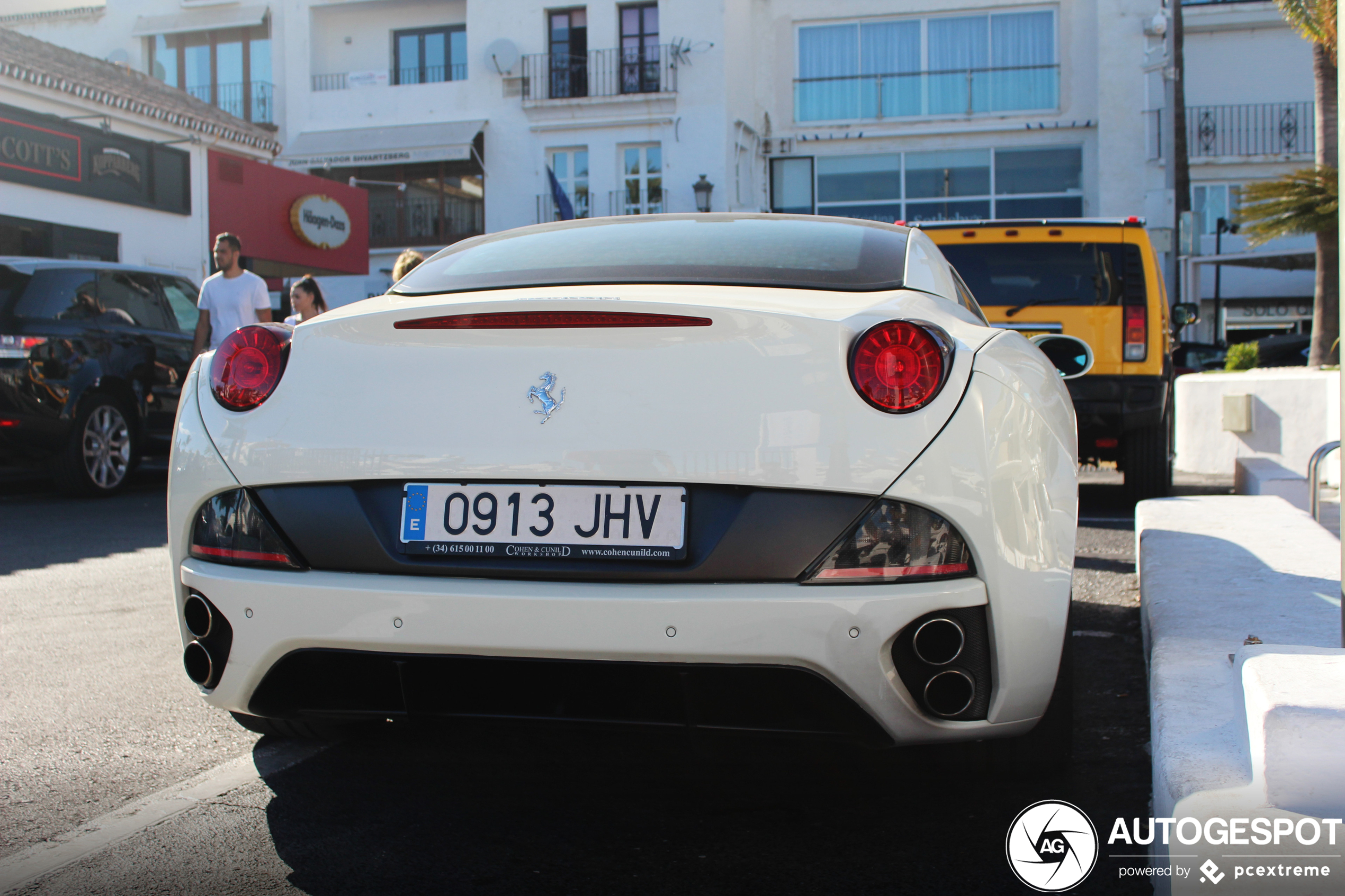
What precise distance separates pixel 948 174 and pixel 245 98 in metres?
18.0

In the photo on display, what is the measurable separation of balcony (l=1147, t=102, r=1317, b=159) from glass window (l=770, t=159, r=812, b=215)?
9.51m

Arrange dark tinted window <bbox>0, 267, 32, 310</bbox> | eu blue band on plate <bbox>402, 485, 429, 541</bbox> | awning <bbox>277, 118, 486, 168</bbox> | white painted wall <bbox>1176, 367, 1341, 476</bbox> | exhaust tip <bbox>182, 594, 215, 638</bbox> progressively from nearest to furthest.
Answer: eu blue band on plate <bbox>402, 485, 429, 541</bbox> → exhaust tip <bbox>182, 594, 215, 638</bbox> → dark tinted window <bbox>0, 267, 32, 310</bbox> → white painted wall <bbox>1176, 367, 1341, 476</bbox> → awning <bbox>277, 118, 486, 168</bbox>

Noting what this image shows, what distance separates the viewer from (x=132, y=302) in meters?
9.80

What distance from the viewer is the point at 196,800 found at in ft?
8.77

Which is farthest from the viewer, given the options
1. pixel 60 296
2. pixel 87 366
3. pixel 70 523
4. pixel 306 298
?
pixel 306 298

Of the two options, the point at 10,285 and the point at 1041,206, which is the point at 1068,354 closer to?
the point at 10,285

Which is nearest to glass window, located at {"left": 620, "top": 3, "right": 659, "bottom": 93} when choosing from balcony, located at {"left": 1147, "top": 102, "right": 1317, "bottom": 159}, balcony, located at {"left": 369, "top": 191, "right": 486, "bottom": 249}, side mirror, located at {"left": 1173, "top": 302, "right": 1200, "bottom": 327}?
balcony, located at {"left": 369, "top": 191, "right": 486, "bottom": 249}

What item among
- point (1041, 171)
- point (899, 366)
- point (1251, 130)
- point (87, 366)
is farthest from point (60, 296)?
point (1251, 130)

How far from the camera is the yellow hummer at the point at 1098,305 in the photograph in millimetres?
7727

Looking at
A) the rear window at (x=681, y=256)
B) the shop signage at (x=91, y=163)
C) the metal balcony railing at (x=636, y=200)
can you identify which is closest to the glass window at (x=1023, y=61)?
the metal balcony railing at (x=636, y=200)

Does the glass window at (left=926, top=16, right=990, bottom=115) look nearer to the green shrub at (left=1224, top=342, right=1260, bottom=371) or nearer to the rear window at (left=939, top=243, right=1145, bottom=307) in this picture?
the green shrub at (left=1224, top=342, right=1260, bottom=371)

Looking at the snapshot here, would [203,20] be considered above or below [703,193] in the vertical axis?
above

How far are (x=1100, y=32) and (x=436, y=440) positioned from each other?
3137 cm

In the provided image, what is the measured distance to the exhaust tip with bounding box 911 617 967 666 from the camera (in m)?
2.21
